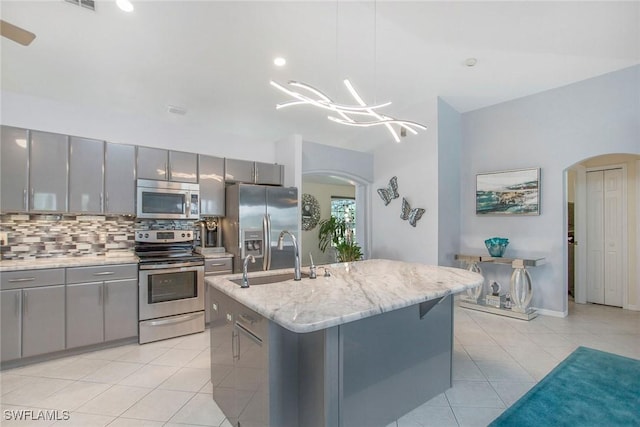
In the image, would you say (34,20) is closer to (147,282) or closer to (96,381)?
(147,282)

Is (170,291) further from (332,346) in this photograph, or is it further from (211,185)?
(332,346)

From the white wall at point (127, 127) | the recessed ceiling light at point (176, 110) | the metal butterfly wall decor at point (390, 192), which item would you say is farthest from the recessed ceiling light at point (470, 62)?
the recessed ceiling light at point (176, 110)

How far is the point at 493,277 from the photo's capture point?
4.79 m

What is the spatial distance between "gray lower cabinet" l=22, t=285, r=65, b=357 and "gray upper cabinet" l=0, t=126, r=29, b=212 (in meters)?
0.87

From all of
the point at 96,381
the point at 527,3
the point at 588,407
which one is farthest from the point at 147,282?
the point at 527,3

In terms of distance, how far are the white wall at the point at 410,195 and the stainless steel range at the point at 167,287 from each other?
302 cm

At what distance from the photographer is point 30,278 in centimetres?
288

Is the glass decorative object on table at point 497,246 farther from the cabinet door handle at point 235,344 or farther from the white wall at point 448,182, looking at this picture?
the cabinet door handle at point 235,344

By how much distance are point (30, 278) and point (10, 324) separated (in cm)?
42

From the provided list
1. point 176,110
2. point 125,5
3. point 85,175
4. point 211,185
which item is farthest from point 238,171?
point 125,5

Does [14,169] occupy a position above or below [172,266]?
above

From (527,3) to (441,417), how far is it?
11.2 feet

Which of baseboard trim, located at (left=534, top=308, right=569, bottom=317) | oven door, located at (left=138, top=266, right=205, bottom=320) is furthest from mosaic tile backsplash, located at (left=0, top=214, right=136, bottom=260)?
baseboard trim, located at (left=534, top=308, right=569, bottom=317)

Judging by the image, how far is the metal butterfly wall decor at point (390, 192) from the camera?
5.13m
